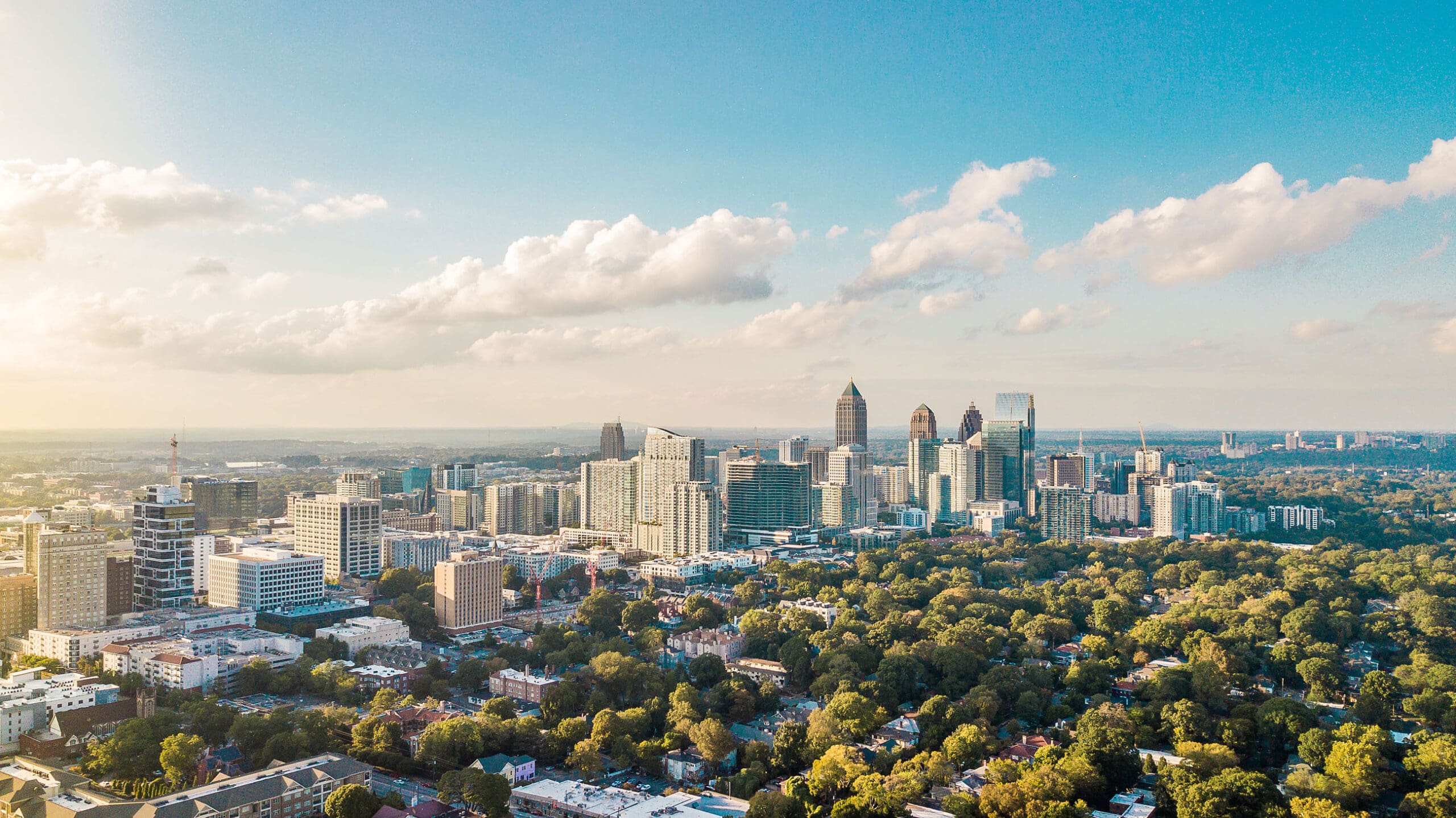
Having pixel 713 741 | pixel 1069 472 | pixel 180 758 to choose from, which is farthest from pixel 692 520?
pixel 1069 472

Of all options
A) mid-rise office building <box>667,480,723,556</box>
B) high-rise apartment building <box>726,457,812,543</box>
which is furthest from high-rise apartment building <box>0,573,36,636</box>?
high-rise apartment building <box>726,457,812,543</box>

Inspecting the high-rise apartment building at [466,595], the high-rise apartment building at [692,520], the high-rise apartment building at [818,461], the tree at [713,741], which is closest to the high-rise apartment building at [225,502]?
the high-rise apartment building at [692,520]

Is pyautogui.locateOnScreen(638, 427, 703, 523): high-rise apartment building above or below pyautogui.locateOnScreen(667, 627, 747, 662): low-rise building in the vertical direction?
above

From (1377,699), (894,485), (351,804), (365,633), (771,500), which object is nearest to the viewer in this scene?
(351,804)

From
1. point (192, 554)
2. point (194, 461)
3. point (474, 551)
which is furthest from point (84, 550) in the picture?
point (194, 461)

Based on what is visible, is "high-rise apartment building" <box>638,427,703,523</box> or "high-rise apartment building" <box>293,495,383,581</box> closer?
"high-rise apartment building" <box>293,495,383,581</box>

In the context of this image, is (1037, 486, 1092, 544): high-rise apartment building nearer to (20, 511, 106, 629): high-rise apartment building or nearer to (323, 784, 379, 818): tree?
(20, 511, 106, 629): high-rise apartment building

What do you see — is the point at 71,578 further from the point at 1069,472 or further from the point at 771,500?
the point at 1069,472
